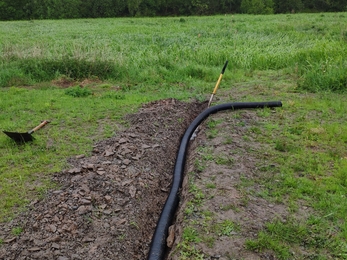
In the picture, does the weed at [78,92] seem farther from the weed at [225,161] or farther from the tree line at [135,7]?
the tree line at [135,7]

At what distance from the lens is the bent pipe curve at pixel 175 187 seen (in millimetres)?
3230

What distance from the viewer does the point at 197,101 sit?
686cm

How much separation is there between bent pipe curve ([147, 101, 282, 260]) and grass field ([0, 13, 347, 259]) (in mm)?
725

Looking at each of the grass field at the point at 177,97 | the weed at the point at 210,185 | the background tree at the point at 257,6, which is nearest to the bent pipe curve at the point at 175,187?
the weed at the point at 210,185

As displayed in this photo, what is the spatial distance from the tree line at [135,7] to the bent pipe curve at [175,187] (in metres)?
38.3

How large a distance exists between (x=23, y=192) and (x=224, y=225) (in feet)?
8.05

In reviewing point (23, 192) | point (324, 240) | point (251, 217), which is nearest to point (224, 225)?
point (251, 217)

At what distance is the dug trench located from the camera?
3061 mm

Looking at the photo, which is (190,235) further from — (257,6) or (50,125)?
(257,6)

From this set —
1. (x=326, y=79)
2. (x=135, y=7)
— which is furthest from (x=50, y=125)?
(x=135, y=7)

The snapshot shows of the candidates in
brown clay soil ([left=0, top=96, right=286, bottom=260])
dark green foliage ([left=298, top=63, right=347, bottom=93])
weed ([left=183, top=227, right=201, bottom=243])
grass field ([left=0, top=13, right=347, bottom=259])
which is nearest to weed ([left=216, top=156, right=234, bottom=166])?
brown clay soil ([left=0, top=96, right=286, bottom=260])

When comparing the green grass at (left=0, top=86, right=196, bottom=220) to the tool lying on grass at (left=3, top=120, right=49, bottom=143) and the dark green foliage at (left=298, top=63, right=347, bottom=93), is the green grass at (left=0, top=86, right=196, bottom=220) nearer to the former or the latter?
the tool lying on grass at (left=3, top=120, right=49, bottom=143)

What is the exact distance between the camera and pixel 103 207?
11.7ft

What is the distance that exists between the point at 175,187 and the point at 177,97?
10.7ft
